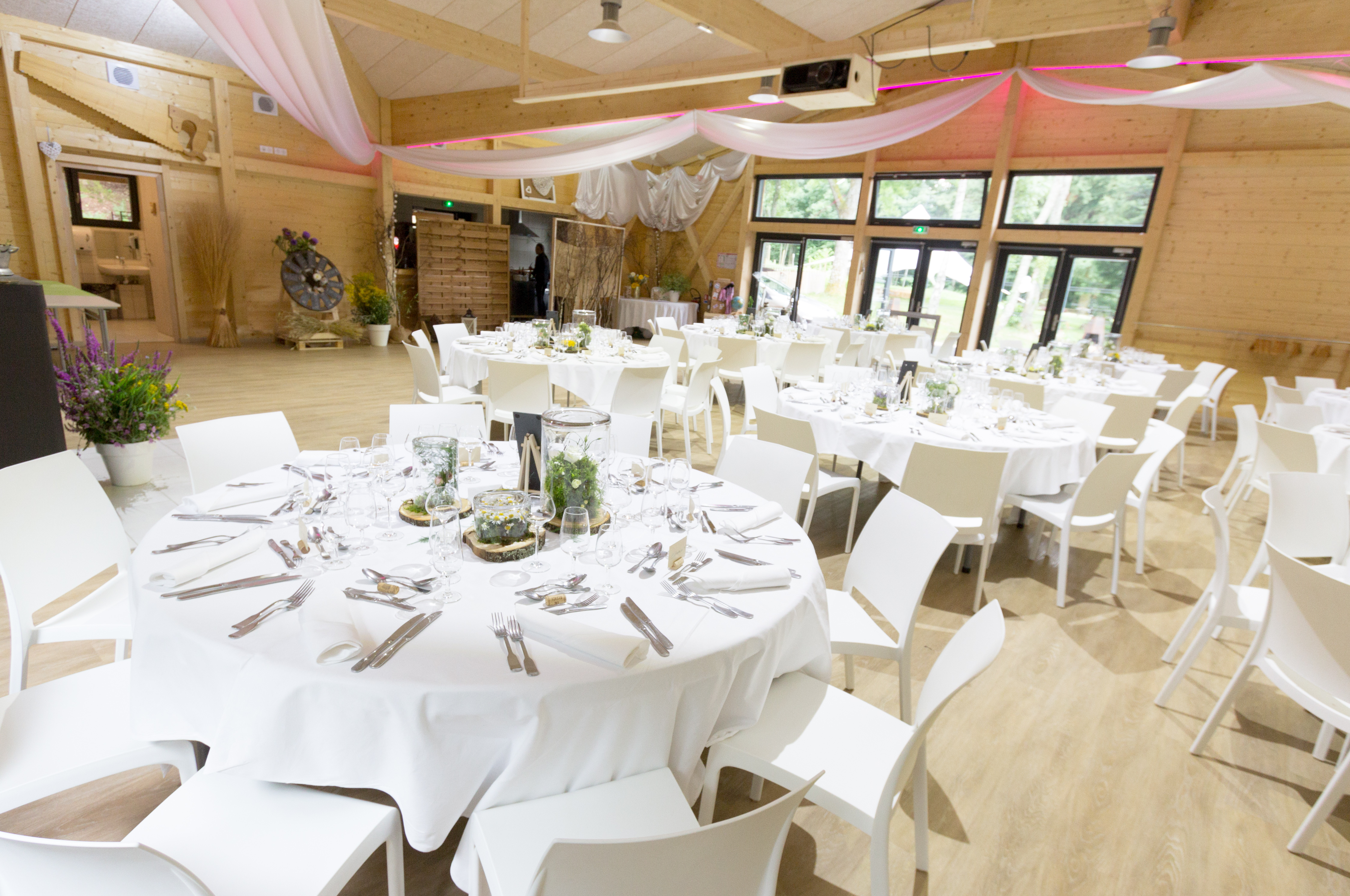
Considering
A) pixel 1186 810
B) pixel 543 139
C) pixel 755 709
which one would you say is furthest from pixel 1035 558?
pixel 543 139

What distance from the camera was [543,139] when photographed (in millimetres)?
12164

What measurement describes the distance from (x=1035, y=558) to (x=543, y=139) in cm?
1127

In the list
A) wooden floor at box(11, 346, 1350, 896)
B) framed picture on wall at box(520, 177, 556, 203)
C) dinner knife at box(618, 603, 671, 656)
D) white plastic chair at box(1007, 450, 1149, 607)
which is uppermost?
A: framed picture on wall at box(520, 177, 556, 203)

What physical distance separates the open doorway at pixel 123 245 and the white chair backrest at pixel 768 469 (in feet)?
32.1

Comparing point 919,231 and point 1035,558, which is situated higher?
point 919,231

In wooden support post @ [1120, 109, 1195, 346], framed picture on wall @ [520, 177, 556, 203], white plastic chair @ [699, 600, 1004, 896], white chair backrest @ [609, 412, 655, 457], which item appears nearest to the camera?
white plastic chair @ [699, 600, 1004, 896]

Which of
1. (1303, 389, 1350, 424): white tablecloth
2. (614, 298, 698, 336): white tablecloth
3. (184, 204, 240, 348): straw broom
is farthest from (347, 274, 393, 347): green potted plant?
(1303, 389, 1350, 424): white tablecloth

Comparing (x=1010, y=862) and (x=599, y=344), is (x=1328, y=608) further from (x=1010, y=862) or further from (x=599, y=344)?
(x=599, y=344)

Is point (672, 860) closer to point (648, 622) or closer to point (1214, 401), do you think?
point (648, 622)

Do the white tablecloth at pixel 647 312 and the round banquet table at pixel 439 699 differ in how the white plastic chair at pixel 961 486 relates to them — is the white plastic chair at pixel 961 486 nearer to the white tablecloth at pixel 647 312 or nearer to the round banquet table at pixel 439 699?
the round banquet table at pixel 439 699

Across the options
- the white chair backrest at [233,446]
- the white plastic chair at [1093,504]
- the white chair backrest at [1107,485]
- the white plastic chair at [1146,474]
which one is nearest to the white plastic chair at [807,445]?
the white plastic chair at [1093,504]

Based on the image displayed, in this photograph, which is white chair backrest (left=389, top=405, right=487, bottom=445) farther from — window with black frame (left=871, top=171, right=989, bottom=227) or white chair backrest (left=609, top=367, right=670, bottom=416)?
window with black frame (left=871, top=171, right=989, bottom=227)

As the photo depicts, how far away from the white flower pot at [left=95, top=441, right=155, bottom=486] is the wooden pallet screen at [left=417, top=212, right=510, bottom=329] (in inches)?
310

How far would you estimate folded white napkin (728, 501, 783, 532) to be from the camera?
82.9 inches
